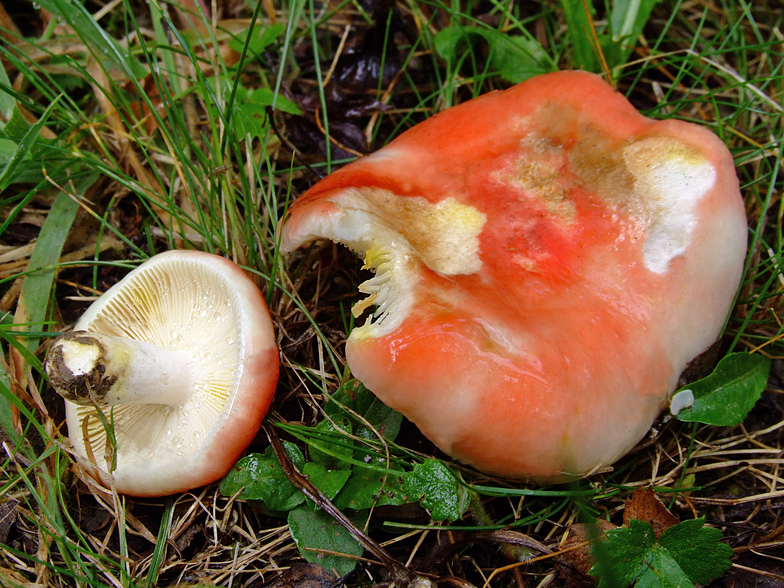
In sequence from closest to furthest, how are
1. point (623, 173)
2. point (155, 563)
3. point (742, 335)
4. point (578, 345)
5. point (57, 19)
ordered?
point (578, 345), point (155, 563), point (623, 173), point (742, 335), point (57, 19)

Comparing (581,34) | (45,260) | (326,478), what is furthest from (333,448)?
(581,34)

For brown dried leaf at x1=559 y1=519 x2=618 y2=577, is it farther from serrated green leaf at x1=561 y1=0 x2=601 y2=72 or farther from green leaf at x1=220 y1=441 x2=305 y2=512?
serrated green leaf at x1=561 y1=0 x2=601 y2=72

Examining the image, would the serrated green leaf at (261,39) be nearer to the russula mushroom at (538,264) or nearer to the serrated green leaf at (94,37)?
the serrated green leaf at (94,37)

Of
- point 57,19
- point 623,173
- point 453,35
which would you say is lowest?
point 623,173

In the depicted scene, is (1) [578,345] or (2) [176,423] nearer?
(1) [578,345]


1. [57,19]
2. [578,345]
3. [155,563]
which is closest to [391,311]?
[578,345]

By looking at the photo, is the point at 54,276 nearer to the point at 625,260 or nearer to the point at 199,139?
the point at 199,139
